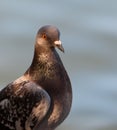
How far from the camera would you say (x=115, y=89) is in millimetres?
8102

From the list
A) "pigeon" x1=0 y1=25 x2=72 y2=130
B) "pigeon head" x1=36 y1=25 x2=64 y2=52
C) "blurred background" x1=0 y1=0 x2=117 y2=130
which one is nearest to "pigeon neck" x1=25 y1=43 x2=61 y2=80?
"pigeon" x1=0 y1=25 x2=72 y2=130

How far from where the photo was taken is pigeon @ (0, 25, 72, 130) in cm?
660

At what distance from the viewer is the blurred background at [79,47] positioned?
785 centimetres

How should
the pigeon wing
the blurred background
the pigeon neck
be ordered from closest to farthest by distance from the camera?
the pigeon wing → the pigeon neck → the blurred background

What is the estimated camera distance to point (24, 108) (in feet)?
21.7

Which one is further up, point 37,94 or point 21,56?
point 21,56

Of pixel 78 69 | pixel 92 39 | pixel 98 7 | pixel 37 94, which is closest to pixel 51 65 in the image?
pixel 37 94

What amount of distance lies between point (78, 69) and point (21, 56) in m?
0.76

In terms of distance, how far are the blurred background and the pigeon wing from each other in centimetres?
102

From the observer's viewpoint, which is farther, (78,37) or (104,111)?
(78,37)

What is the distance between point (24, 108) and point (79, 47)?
247 centimetres

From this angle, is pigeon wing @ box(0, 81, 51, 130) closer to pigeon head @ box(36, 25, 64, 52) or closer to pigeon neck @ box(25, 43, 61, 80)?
pigeon neck @ box(25, 43, 61, 80)

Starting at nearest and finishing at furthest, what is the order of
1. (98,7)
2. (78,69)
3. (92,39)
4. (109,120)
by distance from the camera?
(109,120)
(78,69)
(92,39)
(98,7)

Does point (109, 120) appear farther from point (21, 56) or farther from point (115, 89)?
point (21, 56)
